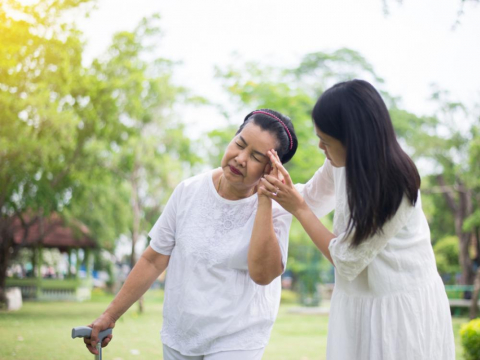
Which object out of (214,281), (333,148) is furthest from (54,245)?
(333,148)

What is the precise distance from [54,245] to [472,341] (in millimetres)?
19264

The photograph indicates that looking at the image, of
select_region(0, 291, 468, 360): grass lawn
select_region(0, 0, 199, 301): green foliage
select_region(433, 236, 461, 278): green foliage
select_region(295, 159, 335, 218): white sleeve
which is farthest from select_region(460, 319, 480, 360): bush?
select_region(433, 236, 461, 278): green foliage

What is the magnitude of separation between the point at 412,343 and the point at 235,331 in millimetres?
631

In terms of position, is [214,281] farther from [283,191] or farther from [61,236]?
[61,236]

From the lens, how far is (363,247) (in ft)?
6.28

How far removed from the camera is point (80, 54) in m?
13.5

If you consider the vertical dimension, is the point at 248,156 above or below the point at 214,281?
above

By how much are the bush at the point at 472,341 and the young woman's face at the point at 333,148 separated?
5831mm

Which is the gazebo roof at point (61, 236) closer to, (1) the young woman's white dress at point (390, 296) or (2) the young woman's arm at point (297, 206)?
(2) the young woman's arm at point (297, 206)

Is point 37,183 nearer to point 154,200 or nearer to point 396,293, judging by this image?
point 154,200

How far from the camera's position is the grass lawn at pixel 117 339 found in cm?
805

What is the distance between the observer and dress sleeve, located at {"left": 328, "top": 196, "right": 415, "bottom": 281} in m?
1.91

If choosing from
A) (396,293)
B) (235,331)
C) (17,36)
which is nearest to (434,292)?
(396,293)

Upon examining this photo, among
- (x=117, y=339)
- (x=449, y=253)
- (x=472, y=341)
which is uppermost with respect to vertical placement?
(x=472, y=341)
